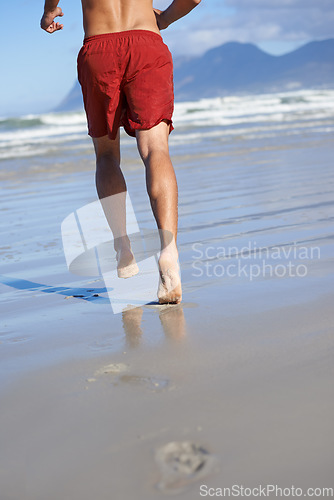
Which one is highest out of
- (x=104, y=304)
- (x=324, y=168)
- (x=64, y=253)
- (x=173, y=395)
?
(x=173, y=395)

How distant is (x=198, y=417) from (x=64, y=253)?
206 centimetres

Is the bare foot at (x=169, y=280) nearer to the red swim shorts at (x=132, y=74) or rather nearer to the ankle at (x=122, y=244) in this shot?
the ankle at (x=122, y=244)

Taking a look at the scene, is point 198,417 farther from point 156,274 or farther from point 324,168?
point 324,168

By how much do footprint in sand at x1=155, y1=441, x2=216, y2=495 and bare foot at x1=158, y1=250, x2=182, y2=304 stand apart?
0.90 meters

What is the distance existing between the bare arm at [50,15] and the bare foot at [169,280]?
119 centimetres

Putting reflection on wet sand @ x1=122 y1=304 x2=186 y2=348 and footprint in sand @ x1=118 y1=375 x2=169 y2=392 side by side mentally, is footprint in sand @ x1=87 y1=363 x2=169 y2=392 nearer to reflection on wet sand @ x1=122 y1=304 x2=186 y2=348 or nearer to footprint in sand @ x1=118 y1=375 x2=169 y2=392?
footprint in sand @ x1=118 y1=375 x2=169 y2=392

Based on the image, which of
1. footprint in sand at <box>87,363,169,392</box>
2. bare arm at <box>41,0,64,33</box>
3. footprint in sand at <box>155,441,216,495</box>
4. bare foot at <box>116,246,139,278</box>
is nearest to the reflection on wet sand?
footprint in sand at <box>87,363,169,392</box>

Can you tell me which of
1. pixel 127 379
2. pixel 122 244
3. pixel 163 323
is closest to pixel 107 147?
pixel 122 244

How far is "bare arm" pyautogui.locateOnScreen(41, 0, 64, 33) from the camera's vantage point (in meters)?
2.42

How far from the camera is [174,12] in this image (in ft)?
7.85

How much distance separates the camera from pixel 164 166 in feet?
7.05

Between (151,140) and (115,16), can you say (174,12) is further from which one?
(151,140)

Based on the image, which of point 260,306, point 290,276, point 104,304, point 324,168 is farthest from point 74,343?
point 324,168

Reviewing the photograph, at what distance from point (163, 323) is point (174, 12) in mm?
1323
